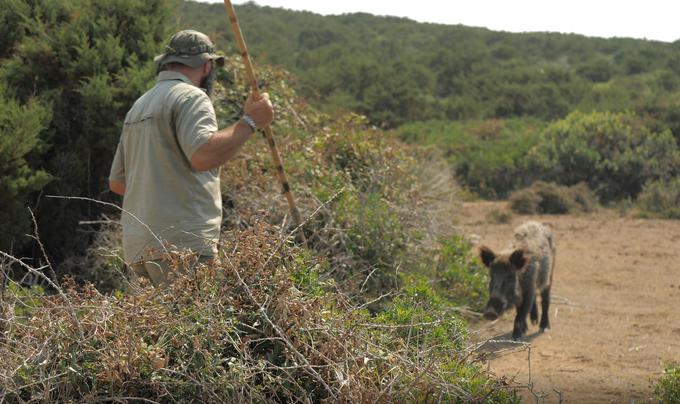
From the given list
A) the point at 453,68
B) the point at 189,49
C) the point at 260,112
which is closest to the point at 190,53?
the point at 189,49

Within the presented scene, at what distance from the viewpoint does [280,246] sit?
429cm

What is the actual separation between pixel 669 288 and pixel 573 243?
149 inches

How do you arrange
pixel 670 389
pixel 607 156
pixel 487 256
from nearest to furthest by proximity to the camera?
1. pixel 670 389
2. pixel 487 256
3. pixel 607 156

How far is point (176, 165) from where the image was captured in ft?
16.6

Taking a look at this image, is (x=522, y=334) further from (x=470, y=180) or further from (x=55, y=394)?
(x=470, y=180)

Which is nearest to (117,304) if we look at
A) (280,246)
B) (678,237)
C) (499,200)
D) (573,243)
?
(280,246)

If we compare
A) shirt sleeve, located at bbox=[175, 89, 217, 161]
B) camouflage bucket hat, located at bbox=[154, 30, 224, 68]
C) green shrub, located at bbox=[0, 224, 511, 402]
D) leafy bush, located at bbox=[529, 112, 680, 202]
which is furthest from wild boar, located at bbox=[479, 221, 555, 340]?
leafy bush, located at bbox=[529, 112, 680, 202]

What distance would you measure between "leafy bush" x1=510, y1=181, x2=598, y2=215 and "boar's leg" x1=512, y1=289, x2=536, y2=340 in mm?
10164

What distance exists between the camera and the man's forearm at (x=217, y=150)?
484cm

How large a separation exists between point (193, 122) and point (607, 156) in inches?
717

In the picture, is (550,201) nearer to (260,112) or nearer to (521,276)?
(521,276)

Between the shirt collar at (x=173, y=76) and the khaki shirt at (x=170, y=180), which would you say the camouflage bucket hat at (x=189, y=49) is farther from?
the khaki shirt at (x=170, y=180)

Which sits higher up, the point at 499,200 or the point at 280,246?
the point at 280,246

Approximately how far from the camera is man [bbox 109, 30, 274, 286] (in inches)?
193
